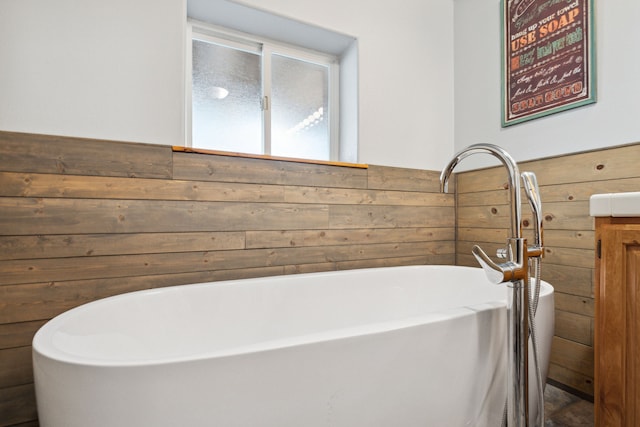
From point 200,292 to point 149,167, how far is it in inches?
A: 23.6

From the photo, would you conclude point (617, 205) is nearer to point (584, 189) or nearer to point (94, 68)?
point (584, 189)

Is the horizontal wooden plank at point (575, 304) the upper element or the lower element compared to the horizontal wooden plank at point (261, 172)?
lower

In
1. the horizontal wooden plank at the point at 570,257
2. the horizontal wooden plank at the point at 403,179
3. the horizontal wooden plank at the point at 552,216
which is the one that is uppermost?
the horizontal wooden plank at the point at 403,179

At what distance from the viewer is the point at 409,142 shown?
2133 millimetres

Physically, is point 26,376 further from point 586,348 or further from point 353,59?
point 586,348

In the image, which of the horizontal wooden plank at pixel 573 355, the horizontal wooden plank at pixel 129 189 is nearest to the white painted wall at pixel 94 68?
the horizontal wooden plank at pixel 129 189

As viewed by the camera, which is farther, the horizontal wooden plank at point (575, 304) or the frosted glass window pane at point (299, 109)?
the frosted glass window pane at point (299, 109)

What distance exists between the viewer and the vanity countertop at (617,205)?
2.57 feet

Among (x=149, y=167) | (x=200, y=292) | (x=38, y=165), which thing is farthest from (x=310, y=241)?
(x=38, y=165)

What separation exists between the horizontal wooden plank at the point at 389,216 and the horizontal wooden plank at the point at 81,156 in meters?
0.93

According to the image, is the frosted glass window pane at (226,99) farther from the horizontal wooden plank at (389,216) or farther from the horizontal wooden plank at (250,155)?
the horizontal wooden plank at (389,216)

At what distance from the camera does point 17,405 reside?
3.97ft

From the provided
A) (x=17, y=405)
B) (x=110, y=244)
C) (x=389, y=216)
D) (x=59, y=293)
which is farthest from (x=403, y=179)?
(x=17, y=405)

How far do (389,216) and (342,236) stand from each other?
1.18ft
